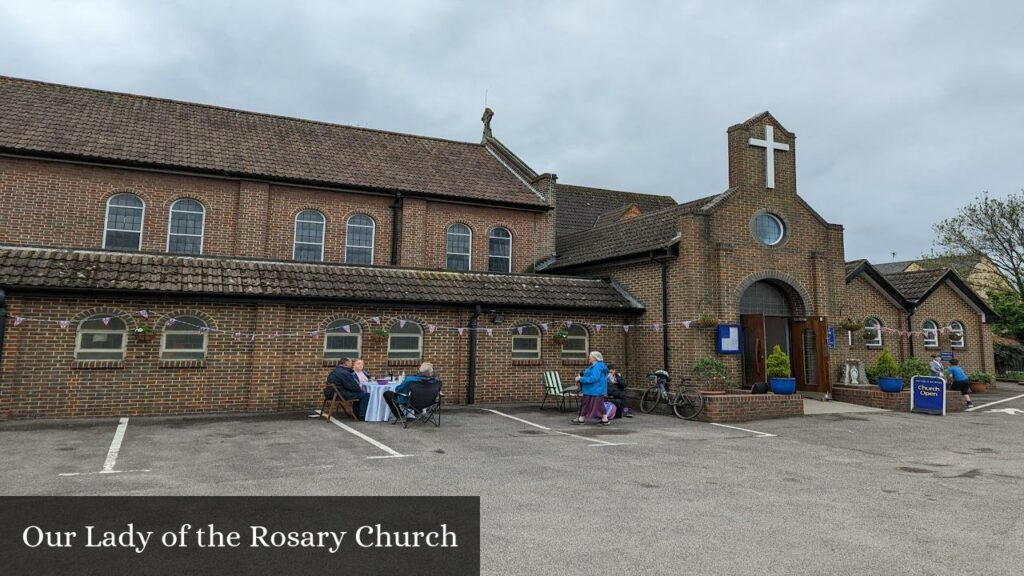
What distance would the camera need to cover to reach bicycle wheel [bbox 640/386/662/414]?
14961 mm

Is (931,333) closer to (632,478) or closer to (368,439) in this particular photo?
(632,478)

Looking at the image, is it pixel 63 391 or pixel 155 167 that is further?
pixel 155 167

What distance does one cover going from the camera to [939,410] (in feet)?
50.9

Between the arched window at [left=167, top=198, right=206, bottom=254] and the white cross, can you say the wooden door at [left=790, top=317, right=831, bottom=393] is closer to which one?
the white cross

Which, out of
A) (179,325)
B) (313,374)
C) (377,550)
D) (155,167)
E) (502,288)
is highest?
(155,167)

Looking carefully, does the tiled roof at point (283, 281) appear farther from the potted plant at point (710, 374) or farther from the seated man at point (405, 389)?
the seated man at point (405, 389)

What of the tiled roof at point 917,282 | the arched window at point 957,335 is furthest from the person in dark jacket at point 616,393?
the arched window at point 957,335

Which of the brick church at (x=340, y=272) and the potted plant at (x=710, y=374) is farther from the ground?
the brick church at (x=340, y=272)

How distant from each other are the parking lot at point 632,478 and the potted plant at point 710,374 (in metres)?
1.97

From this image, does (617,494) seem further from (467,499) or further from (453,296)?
(453,296)

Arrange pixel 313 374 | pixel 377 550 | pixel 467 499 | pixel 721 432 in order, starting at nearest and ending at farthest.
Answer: pixel 377 550 → pixel 467 499 → pixel 721 432 → pixel 313 374

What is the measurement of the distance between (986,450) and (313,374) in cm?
1357

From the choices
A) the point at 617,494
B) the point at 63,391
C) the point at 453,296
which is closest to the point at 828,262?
the point at 453,296

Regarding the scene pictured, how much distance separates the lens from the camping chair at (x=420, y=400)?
11836mm
